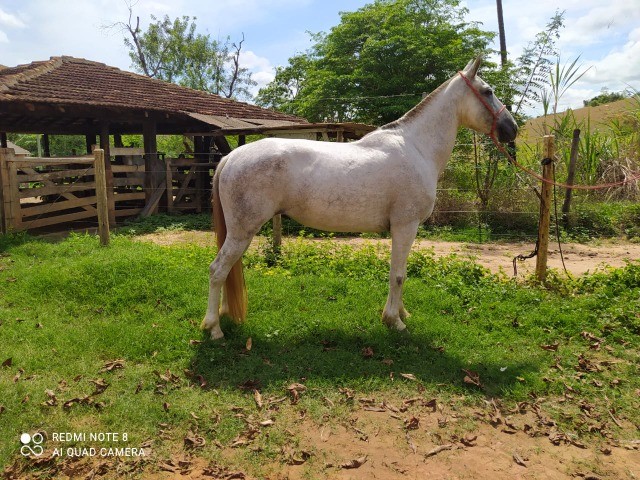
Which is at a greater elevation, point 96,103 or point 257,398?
point 96,103

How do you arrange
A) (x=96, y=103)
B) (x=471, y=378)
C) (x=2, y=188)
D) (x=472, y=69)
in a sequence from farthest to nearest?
(x=96, y=103) → (x=2, y=188) → (x=472, y=69) → (x=471, y=378)

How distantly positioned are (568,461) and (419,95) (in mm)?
16331

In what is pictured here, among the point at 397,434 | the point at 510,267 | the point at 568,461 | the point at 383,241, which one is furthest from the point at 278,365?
the point at 383,241

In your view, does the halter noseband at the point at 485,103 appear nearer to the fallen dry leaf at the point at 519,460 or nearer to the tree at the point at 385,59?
the fallen dry leaf at the point at 519,460

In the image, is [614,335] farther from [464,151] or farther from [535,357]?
[464,151]

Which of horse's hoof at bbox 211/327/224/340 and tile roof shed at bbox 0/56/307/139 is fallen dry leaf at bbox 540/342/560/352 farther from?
tile roof shed at bbox 0/56/307/139

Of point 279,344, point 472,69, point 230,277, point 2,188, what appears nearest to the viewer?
point 279,344

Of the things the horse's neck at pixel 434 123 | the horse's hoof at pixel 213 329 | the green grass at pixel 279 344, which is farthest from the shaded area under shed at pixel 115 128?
the horse's hoof at pixel 213 329

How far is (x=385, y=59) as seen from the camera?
17859 millimetres

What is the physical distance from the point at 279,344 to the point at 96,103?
9404 mm

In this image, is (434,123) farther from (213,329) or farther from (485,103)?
(213,329)

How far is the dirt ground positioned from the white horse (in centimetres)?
297

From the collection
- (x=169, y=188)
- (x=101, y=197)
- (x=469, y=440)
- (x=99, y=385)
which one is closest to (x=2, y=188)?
(x=101, y=197)

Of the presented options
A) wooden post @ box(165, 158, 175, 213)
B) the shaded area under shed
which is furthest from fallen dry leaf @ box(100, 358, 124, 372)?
wooden post @ box(165, 158, 175, 213)
